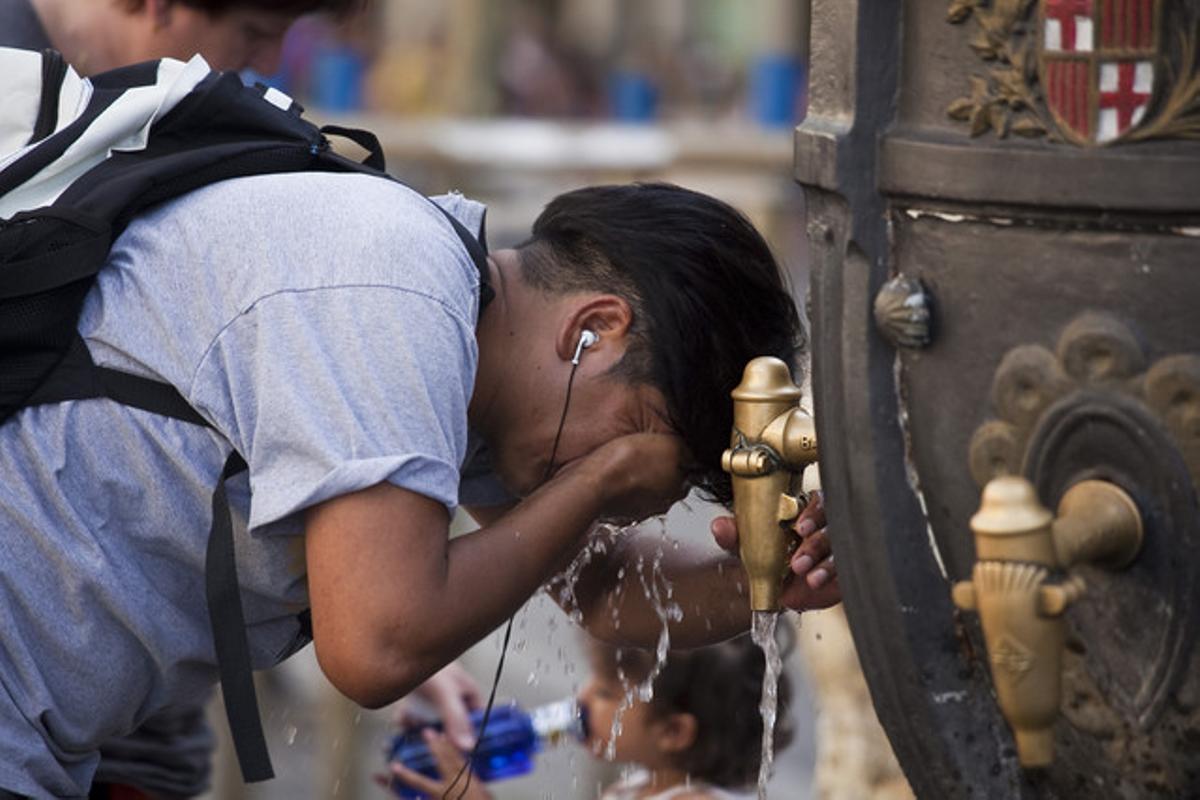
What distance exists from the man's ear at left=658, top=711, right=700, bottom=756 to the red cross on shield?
1.80 m

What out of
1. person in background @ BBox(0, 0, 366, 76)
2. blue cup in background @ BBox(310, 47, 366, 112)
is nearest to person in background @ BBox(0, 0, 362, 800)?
person in background @ BBox(0, 0, 366, 76)

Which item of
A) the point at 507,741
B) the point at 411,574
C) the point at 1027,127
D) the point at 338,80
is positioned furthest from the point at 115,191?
the point at 338,80

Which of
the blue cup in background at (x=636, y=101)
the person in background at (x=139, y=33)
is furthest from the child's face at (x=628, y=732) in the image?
the blue cup in background at (x=636, y=101)

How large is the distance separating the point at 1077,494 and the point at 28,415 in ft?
3.16

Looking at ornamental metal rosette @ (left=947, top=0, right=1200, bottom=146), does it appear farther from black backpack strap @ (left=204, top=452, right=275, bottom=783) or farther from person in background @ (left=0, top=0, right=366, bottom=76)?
person in background @ (left=0, top=0, right=366, bottom=76)

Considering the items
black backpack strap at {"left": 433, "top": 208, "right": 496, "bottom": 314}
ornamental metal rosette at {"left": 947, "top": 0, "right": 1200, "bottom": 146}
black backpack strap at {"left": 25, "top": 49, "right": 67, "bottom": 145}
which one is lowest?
black backpack strap at {"left": 433, "top": 208, "right": 496, "bottom": 314}

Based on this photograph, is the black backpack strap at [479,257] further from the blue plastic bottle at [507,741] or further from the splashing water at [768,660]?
the blue plastic bottle at [507,741]

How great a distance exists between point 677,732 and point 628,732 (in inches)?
3.1

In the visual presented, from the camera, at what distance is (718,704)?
3.29 metres

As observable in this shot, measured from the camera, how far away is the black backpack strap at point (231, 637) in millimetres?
1979

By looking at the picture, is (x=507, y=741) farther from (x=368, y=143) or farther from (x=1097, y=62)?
(x=1097, y=62)

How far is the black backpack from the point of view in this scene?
77.5 inches

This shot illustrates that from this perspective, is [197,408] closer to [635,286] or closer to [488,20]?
[635,286]

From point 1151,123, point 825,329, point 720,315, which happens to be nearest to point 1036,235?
point 1151,123
